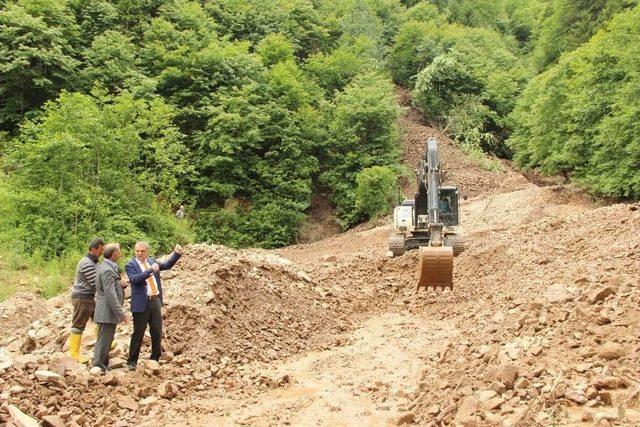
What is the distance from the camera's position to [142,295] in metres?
6.12

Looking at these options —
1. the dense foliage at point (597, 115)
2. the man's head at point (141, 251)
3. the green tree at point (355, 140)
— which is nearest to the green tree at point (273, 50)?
the green tree at point (355, 140)

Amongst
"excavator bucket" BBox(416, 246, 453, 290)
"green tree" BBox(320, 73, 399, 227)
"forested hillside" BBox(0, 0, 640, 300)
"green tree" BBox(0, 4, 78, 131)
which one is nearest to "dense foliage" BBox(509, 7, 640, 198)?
"forested hillside" BBox(0, 0, 640, 300)

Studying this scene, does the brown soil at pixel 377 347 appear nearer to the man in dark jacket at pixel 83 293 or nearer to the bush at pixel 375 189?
the man in dark jacket at pixel 83 293

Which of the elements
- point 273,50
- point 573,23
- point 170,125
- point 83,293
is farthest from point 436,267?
point 573,23

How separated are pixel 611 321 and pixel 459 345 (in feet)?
5.88

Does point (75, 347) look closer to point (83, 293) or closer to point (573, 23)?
point (83, 293)

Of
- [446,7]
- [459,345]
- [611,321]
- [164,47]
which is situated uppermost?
[446,7]

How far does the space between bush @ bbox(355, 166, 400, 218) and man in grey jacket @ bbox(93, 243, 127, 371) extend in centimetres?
1778

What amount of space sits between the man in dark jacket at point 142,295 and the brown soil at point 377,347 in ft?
1.27

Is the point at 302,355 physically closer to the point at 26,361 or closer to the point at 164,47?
the point at 26,361

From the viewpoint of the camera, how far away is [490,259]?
12273mm

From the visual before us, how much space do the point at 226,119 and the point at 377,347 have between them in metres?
16.0

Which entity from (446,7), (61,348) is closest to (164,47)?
(61,348)

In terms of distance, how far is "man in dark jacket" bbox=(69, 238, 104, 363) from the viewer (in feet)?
20.3
